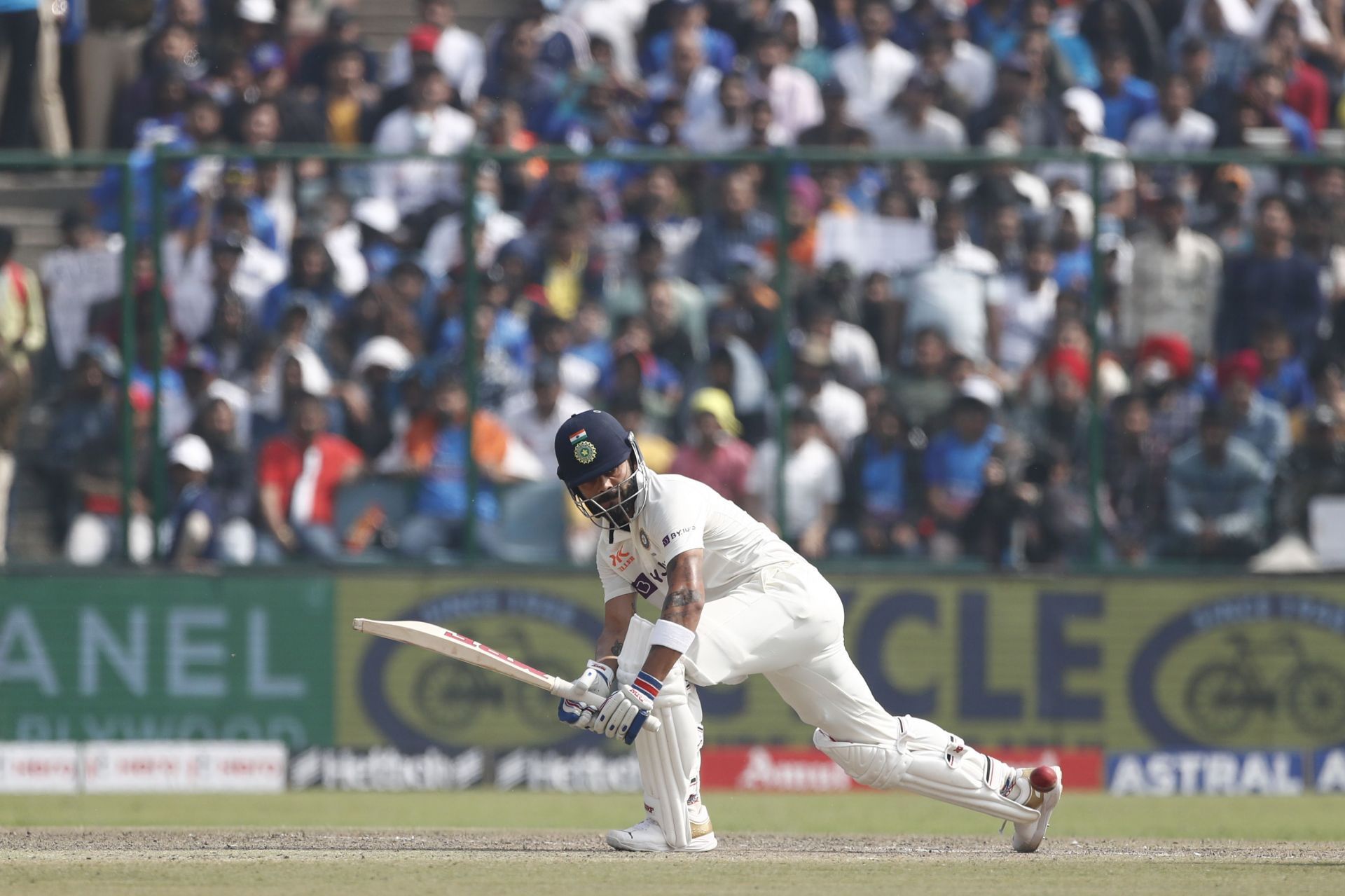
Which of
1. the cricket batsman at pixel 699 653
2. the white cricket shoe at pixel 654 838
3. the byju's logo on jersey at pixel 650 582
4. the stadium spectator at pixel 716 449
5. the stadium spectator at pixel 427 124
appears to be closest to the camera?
the cricket batsman at pixel 699 653

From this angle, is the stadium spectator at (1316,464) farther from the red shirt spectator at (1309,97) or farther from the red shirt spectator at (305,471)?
the red shirt spectator at (305,471)

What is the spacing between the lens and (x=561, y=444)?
24.2 feet

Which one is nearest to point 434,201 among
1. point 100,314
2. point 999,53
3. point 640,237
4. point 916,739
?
point 640,237

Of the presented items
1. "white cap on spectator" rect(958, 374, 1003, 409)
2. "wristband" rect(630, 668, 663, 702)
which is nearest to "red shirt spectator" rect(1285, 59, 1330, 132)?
"white cap on spectator" rect(958, 374, 1003, 409)

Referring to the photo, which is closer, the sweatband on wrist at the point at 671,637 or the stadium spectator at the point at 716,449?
the sweatband on wrist at the point at 671,637

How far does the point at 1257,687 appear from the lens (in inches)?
480

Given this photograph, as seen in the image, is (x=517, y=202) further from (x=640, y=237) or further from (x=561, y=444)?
(x=561, y=444)

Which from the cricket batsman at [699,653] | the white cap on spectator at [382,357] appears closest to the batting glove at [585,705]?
the cricket batsman at [699,653]

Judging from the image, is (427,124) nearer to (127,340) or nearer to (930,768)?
(127,340)

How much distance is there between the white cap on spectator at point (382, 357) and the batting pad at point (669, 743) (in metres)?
4.80

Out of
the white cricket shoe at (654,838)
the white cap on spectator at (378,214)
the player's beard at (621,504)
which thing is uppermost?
the white cap on spectator at (378,214)

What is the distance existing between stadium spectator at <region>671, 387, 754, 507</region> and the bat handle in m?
4.57

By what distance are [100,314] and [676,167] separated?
11.7ft

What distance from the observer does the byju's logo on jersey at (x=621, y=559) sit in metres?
7.68
